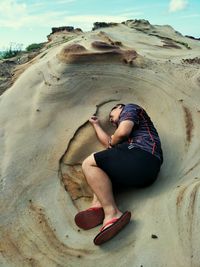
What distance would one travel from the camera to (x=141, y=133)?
155 inches

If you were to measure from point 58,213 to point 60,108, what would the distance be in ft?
3.73

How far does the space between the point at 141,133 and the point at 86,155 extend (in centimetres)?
64

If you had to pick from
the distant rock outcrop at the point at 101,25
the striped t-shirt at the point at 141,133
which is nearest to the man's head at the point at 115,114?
the striped t-shirt at the point at 141,133

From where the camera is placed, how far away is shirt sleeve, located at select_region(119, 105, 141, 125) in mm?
3988

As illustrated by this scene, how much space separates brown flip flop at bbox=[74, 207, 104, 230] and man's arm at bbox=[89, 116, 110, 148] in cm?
77

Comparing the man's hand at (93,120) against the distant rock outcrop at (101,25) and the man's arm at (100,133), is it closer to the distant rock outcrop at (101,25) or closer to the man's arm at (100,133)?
the man's arm at (100,133)

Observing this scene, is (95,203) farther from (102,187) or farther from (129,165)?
(129,165)

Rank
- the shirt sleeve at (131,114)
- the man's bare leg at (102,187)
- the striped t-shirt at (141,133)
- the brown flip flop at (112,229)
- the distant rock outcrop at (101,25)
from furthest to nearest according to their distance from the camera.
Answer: the distant rock outcrop at (101,25)
the shirt sleeve at (131,114)
the striped t-shirt at (141,133)
the man's bare leg at (102,187)
the brown flip flop at (112,229)

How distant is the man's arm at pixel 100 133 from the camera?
431 centimetres

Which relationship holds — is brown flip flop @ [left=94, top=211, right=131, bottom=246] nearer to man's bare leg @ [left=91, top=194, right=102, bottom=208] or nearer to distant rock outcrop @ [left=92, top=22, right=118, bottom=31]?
man's bare leg @ [left=91, top=194, right=102, bottom=208]

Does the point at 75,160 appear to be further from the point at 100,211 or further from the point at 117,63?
the point at 117,63

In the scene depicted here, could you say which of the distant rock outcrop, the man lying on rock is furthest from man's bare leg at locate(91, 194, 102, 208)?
the distant rock outcrop

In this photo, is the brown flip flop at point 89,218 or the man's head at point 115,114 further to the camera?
the man's head at point 115,114

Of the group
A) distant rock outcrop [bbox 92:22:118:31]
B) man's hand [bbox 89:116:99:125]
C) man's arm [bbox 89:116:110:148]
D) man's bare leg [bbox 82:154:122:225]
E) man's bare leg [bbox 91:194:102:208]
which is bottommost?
man's bare leg [bbox 91:194:102:208]
